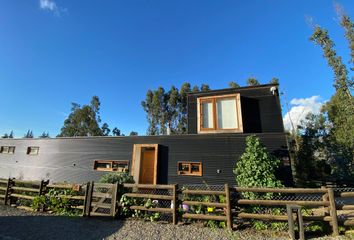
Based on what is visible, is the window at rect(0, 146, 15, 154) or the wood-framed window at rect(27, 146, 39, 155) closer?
the wood-framed window at rect(27, 146, 39, 155)

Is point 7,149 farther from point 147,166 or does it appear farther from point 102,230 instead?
point 102,230

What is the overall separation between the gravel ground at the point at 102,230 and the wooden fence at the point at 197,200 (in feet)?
1.28

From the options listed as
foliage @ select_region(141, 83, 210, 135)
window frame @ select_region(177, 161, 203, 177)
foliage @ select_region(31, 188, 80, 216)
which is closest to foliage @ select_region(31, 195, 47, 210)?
foliage @ select_region(31, 188, 80, 216)

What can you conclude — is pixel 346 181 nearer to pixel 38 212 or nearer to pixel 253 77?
pixel 253 77

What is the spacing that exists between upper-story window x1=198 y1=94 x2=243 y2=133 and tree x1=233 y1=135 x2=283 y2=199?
238 cm

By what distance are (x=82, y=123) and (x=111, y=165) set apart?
32.0m

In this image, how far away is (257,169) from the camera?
9266mm

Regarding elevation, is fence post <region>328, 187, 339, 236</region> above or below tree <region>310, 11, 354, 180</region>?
below

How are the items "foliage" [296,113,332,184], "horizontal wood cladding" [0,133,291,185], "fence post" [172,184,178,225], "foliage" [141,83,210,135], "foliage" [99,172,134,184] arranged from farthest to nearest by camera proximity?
1. "foliage" [141,83,210,135]
2. "foliage" [296,113,332,184]
3. "horizontal wood cladding" [0,133,291,185]
4. "foliage" [99,172,134,184]
5. "fence post" [172,184,178,225]

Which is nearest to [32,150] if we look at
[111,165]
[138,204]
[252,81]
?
[111,165]

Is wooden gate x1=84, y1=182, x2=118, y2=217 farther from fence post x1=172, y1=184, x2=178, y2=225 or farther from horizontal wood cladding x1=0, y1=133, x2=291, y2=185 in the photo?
horizontal wood cladding x1=0, y1=133, x2=291, y2=185

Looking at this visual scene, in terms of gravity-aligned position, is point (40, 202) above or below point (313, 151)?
below

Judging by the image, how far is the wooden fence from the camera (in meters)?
5.81

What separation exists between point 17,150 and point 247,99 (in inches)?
727
